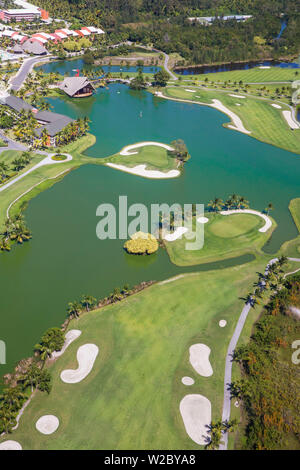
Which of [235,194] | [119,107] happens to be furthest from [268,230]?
[119,107]

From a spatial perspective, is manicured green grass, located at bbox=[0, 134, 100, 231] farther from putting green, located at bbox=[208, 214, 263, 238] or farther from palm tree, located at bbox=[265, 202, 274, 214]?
palm tree, located at bbox=[265, 202, 274, 214]

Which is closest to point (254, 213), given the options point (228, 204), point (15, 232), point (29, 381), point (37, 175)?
point (228, 204)

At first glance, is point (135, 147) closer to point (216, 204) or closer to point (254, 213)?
point (216, 204)

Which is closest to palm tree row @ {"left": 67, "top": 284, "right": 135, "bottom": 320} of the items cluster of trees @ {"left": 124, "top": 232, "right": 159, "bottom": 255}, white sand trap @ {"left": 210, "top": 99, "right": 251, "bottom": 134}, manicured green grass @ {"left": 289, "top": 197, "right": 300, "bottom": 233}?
cluster of trees @ {"left": 124, "top": 232, "right": 159, "bottom": 255}

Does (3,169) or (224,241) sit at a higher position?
(3,169)

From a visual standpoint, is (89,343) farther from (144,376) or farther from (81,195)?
(81,195)

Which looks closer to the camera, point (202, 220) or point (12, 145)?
point (202, 220)
